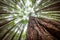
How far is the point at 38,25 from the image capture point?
0.91 m

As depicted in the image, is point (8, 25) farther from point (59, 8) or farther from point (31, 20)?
point (59, 8)

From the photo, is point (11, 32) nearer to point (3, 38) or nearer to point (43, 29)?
point (3, 38)

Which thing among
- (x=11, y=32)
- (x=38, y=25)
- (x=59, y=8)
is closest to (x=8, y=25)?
(x=11, y=32)

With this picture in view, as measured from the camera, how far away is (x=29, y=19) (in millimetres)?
980

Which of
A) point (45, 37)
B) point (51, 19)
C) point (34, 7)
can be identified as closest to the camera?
point (45, 37)

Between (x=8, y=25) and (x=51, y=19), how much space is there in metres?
0.29

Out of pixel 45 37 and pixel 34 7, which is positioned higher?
pixel 34 7

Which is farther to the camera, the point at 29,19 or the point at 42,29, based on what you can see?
the point at 29,19

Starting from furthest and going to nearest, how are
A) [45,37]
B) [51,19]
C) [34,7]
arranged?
[34,7], [51,19], [45,37]

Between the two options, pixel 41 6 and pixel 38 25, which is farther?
pixel 41 6

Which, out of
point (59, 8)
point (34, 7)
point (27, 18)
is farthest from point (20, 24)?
point (59, 8)

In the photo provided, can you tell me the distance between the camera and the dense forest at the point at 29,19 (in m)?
0.86

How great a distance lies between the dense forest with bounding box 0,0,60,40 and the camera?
2.81 feet

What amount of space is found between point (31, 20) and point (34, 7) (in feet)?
0.41
